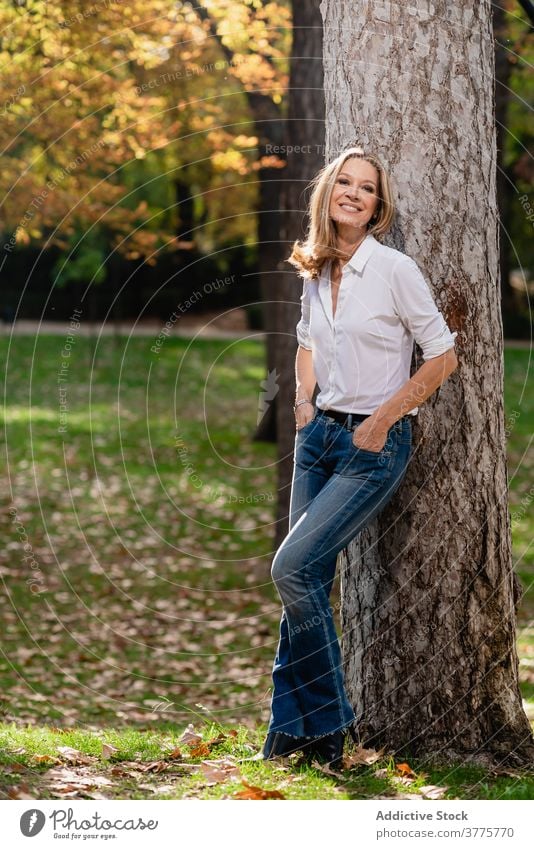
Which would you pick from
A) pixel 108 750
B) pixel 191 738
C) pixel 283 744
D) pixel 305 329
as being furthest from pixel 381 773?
pixel 305 329

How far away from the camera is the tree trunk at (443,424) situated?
14.1ft

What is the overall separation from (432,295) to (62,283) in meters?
28.3

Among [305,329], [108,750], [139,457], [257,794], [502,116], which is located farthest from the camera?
[502,116]

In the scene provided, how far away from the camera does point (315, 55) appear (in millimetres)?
9016

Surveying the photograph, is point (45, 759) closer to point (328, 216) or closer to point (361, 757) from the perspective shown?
point (361, 757)

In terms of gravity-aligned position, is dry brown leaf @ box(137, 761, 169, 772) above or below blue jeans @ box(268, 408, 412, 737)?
below

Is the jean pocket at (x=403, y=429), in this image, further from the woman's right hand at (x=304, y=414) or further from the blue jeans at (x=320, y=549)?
the woman's right hand at (x=304, y=414)

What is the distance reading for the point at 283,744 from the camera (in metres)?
4.20

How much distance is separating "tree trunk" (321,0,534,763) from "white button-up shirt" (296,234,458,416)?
369 millimetres

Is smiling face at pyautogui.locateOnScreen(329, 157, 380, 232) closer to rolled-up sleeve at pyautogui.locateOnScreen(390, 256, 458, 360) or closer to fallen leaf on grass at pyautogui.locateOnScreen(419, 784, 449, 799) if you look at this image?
rolled-up sleeve at pyautogui.locateOnScreen(390, 256, 458, 360)

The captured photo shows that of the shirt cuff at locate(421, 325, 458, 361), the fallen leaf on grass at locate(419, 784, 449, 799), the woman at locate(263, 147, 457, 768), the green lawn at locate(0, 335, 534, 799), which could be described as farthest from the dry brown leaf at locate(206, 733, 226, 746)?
the shirt cuff at locate(421, 325, 458, 361)

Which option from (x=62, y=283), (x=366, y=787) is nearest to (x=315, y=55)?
(x=366, y=787)

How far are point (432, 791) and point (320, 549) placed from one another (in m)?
1.03

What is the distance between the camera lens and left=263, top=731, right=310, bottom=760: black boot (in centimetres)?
418
